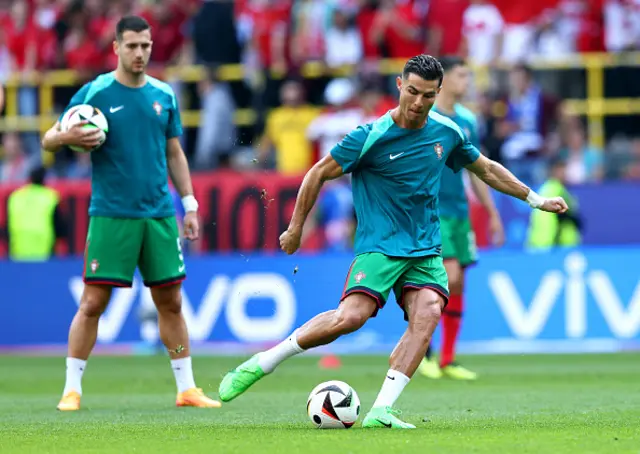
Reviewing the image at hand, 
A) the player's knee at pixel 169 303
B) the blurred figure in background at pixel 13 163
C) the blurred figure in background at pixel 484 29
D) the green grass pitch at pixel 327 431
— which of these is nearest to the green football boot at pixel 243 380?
the green grass pitch at pixel 327 431

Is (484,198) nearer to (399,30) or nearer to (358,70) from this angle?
(358,70)

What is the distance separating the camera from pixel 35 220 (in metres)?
19.9

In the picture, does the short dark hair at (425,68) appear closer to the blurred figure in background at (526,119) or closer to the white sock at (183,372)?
the white sock at (183,372)

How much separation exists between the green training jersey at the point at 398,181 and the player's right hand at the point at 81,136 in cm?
219

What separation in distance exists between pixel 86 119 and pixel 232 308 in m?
8.29

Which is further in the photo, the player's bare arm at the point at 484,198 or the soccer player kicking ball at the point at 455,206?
the player's bare arm at the point at 484,198

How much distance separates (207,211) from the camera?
2047 cm

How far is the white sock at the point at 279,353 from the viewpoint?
8.73 metres

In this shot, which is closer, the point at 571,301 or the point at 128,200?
the point at 128,200

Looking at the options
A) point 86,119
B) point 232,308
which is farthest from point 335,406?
point 232,308

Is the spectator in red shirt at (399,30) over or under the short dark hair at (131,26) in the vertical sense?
over

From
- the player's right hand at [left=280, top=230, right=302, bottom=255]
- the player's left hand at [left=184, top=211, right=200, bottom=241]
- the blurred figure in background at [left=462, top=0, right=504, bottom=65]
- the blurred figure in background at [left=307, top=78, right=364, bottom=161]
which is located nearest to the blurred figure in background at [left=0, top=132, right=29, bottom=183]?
the blurred figure in background at [left=307, top=78, right=364, bottom=161]

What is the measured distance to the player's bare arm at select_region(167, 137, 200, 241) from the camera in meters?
10.6

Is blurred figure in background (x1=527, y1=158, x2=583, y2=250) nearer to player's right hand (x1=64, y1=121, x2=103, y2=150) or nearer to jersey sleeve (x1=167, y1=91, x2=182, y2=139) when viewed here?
jersey sleeve (x1=167, y1=91, x2=182, y2=139)
